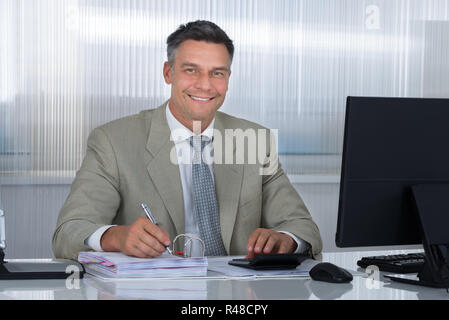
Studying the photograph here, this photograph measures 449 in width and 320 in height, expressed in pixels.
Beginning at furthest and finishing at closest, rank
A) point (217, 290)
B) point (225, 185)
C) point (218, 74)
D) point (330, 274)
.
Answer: point (218, 74)
point (225, 185)
point (330, 274)
point (217, 290)

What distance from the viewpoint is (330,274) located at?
5.35 feet

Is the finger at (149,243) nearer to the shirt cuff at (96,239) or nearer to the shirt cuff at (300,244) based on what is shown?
the shirt cuff at (96,239)

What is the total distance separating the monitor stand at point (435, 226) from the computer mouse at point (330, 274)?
191 mm

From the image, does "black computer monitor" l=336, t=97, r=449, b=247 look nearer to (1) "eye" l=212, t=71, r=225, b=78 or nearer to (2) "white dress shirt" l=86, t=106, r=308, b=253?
(2) "white dress shirt" l=86, t=106, r=308, b=253

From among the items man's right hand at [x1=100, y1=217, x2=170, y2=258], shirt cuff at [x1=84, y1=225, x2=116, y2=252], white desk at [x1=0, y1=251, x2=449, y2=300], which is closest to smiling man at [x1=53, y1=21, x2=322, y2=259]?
shirt cuff at [x1=84, y1=225, x2=116, y2=252]

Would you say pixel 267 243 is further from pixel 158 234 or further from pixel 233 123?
pixel 233 123

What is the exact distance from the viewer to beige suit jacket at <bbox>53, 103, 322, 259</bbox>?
221cm

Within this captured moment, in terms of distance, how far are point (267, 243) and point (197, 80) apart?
0.80 meters

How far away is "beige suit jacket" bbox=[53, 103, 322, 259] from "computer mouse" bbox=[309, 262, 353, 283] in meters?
0.47

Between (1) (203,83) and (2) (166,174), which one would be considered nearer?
(2) (166,174)

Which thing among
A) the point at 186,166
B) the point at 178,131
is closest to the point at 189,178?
the point at 186,166

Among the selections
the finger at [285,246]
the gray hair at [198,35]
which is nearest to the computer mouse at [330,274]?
the finger at [285,246]
